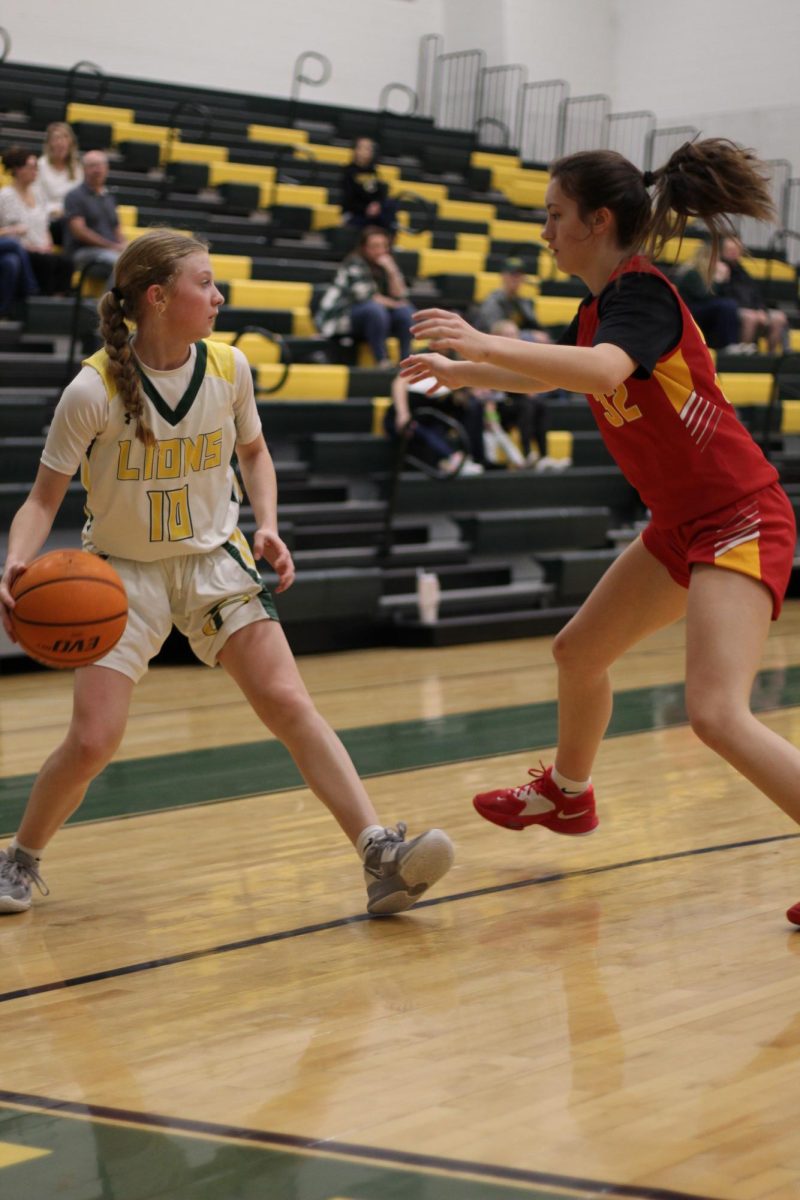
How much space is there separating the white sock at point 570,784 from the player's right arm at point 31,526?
133 cm

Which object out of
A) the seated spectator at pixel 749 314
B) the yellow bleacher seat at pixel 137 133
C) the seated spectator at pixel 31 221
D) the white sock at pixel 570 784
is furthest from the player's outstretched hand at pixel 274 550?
the yellow bleacher seat at pixel 137 133

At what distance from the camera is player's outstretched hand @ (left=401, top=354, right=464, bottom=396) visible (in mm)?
3107

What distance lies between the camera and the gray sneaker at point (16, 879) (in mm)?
3521

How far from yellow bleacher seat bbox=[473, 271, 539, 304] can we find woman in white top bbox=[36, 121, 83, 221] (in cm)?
326

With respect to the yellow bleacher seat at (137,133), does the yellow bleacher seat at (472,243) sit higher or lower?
lower

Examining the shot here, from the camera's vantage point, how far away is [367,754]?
5395mm

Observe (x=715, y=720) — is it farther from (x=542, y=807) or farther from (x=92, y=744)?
(x=92, y=744)

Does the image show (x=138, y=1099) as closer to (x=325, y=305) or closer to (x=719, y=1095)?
(x=719, y=1095)

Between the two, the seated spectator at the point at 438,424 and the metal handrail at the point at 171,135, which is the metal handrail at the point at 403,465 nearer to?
the seated spectator at the point at 438,424

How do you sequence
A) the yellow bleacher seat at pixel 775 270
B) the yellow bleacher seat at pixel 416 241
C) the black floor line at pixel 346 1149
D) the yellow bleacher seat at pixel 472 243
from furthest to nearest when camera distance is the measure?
the yellow bleacher seat at pixel 775 270 < the yellow bleacher seat at pixel 472 243 < the yellow bleacher seat at pixel 416 241 < the black floor line at pixel 346 1149

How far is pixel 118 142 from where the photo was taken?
12.4 meters

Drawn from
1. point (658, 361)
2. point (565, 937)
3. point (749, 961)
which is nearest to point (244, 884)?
point (565, 937)

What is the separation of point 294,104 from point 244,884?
1234 cm

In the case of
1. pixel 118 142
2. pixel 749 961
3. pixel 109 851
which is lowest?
pixel 109 851
